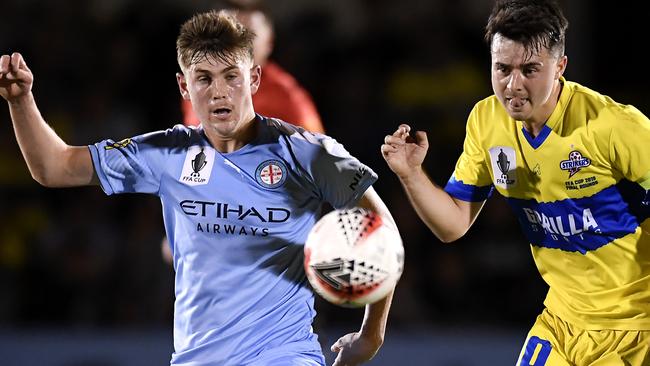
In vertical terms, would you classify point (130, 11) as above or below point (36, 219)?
above

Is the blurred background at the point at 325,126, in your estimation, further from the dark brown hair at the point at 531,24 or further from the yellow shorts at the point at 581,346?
the dark brown hair at the point at 531,24

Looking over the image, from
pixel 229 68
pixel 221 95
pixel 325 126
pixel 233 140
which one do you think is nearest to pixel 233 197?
pixel 233 140

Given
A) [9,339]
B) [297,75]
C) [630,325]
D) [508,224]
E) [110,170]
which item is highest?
[110,170]

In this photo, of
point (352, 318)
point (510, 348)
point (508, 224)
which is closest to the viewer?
point (510, 348)

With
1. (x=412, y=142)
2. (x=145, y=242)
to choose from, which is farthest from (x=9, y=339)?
(x=412, y=142)

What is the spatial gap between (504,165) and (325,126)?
5206mm

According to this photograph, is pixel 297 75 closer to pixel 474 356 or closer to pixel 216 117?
pixel 474 356

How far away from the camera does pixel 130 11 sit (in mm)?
10633

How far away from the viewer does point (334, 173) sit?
4.21 metres

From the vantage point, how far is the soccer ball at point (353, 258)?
3.84 meters

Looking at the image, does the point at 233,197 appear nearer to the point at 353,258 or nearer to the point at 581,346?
the point at 353,258

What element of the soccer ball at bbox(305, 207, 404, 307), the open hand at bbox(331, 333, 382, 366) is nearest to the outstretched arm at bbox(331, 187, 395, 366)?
the open hand at bbox(331, 333, 382, 366)

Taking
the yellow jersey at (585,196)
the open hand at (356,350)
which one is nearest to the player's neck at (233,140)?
the open hand at (356,350)

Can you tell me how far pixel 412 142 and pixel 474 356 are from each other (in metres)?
3.74
